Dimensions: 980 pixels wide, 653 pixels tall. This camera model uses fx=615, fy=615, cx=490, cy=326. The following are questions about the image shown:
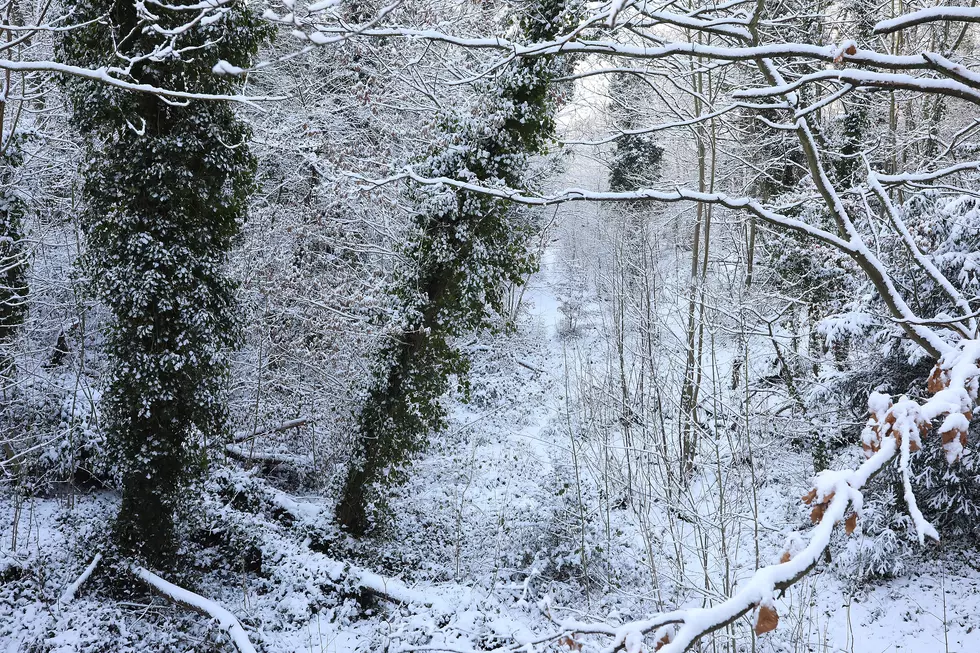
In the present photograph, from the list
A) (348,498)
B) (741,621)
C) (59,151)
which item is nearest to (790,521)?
(741,621)

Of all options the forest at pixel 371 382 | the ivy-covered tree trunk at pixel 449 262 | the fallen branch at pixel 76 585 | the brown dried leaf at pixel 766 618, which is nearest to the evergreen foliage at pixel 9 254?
the forest at pixel 371 382

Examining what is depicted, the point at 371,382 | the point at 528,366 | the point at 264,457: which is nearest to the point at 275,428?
the point at 264,457

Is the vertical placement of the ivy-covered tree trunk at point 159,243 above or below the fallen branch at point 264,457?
above

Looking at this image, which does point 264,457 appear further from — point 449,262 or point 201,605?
point 449,262

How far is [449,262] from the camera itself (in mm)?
8070

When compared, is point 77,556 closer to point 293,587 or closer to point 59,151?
point 293,587

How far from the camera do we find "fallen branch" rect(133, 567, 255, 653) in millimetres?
6109

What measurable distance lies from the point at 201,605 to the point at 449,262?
480 cm

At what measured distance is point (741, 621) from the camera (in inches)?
220

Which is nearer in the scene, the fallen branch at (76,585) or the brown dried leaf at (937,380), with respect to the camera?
the brown dried leaf at (937,380)

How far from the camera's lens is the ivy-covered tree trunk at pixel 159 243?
648 cm

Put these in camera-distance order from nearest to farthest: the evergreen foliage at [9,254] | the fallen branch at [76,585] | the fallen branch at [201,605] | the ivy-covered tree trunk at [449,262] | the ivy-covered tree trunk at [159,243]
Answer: the fallen branch at [201,605]
the fallen branch at [76,585]
the ivy-covered tree trunk at [159,243]
the evergreen foliage at [9,254]
the ivy-covered tree trunk at [449,262]

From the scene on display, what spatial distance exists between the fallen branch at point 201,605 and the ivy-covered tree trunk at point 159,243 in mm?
267

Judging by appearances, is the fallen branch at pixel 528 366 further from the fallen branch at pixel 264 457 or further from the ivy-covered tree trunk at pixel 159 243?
the ivy-covered tree trunk at pixel 159 243
